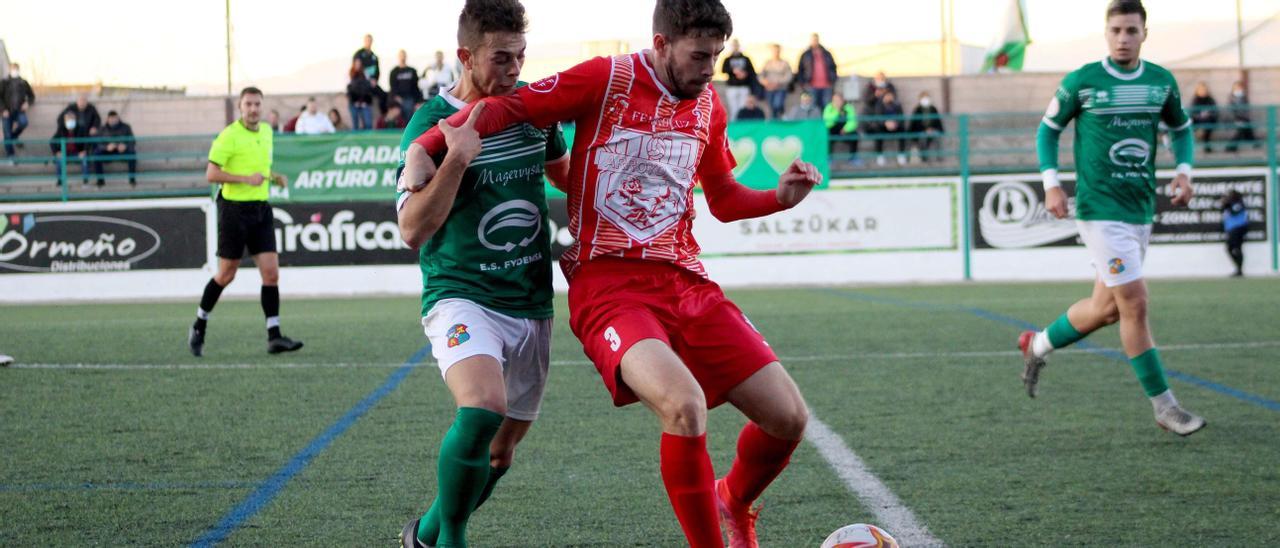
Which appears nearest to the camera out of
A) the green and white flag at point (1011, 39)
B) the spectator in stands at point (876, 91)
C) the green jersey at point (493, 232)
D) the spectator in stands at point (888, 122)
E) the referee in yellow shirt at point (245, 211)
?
the green jersey at point (493, 232)

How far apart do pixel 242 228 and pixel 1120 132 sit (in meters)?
6.66

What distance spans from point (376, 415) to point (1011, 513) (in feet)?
12.2

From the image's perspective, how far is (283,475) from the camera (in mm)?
5453

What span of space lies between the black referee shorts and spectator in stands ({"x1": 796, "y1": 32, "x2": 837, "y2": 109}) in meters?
13.6

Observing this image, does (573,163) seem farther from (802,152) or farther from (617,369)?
(802,152)

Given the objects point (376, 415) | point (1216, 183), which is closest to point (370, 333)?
point (376, 415)

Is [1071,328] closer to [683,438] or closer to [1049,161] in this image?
[1049,161]

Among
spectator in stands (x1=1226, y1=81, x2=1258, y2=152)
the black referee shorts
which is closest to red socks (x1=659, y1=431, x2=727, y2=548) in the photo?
the black referee shorts

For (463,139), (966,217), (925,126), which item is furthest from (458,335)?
(925,126)

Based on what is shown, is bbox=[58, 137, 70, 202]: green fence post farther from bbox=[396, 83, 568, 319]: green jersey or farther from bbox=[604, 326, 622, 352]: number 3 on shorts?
bbox=[604, 326, 622, 352]: number 3 on shorts

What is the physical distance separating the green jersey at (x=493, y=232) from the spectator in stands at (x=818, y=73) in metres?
19.1

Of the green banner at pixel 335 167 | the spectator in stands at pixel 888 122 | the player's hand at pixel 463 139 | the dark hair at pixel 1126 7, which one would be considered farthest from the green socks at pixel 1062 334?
the spectator in stands at pixel 888 122

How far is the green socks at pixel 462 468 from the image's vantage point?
12.1ft

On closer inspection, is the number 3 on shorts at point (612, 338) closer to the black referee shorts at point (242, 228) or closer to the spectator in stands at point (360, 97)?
the black referee shorts at point (242, 228)
